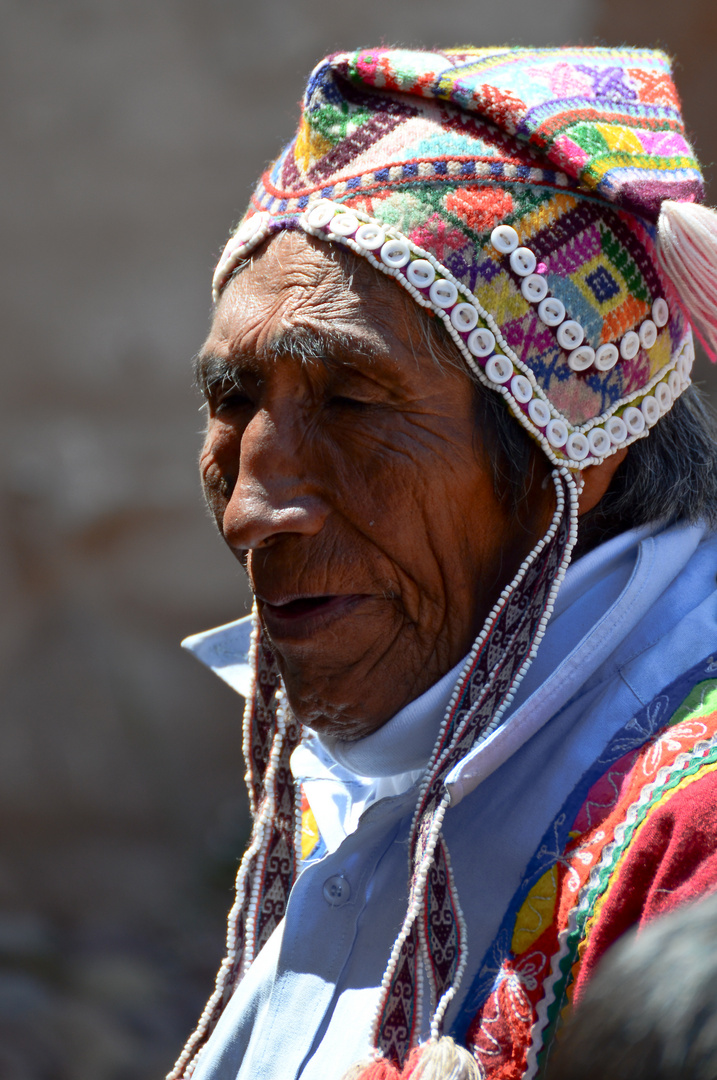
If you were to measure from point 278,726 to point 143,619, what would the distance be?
2.65 metres

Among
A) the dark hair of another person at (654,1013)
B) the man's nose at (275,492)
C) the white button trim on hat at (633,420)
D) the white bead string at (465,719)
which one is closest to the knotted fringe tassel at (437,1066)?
the white bead string at (465,719)

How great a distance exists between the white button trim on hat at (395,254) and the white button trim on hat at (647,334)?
44 centimetres

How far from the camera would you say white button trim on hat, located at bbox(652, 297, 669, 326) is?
182cm

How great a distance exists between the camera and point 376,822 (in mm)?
1791

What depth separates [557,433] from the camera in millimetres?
1733

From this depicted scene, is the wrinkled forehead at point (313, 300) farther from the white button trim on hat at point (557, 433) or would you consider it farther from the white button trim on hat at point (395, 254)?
the white button trim on hat at point (557, 433)

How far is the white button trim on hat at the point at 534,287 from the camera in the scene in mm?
1698

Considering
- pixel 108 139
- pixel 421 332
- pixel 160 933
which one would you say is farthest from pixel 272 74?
pixel 160 933

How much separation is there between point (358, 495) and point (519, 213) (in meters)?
0.54

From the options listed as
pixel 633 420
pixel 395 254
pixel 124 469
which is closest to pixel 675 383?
pixel 633 420

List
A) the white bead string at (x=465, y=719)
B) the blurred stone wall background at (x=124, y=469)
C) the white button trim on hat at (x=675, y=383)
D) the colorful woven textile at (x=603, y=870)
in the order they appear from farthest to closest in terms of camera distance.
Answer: the blurred stone wall background at (x=124, y=469) → the white button trim on hat at (x=675, y=383) → the white bead string at (x=465, y=719) → the colorful woven textile at (x=603, y=870)

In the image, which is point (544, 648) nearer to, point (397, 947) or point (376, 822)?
point (376, 822)

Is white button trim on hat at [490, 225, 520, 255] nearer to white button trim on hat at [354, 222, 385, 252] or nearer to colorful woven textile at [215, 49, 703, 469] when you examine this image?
colorful woven textile at [215, 49, 703, 469]

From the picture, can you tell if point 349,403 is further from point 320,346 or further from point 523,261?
point 523,261
